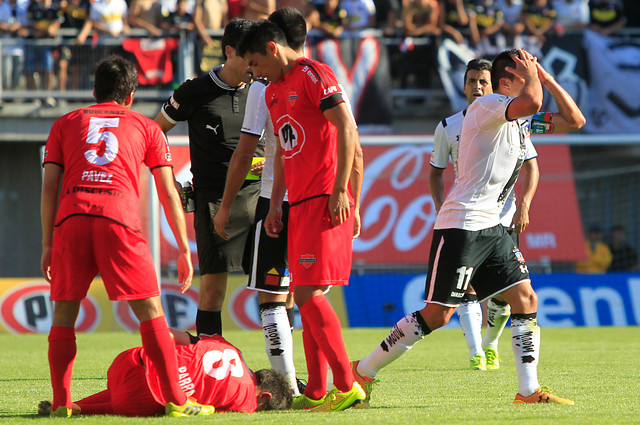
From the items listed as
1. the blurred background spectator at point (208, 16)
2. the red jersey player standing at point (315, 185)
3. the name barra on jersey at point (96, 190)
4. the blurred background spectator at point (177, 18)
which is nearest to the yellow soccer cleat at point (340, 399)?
the red jersey player standing at point (315, 185)

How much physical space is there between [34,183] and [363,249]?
7.55 meters

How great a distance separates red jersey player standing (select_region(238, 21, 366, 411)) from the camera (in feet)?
16.9

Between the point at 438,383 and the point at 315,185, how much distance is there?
236cm

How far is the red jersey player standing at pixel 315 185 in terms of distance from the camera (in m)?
5.14

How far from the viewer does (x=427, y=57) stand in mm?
17828

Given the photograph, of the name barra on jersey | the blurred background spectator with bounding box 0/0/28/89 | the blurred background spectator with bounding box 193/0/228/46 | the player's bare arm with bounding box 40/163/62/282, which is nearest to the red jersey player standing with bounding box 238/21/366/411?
the name barra on jersey

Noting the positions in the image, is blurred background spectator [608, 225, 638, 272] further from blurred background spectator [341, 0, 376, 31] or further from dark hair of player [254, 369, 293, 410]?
dark hair of player [254, 369, 293, 410]

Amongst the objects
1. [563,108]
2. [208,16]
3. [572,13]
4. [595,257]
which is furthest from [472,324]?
[572,13]

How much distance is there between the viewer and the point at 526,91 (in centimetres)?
521

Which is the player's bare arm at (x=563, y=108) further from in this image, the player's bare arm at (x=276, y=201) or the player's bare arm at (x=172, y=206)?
the player's bare arm at (x=172, y=206)

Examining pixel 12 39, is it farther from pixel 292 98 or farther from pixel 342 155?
pixel 342 155

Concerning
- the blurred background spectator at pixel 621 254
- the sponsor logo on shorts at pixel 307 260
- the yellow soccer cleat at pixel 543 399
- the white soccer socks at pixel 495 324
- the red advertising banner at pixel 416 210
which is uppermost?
the sponsor logo on shorts at pixel 307 260

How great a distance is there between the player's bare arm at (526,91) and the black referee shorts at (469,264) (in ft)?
2.67

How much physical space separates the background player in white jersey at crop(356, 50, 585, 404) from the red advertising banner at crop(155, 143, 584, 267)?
974 cm
